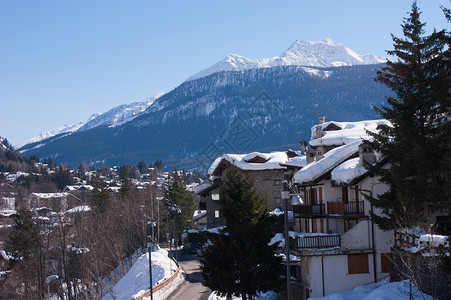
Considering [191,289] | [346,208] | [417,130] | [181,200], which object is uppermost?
[417,130]

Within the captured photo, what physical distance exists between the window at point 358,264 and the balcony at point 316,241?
116cm

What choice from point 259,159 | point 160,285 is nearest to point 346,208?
point 160,285

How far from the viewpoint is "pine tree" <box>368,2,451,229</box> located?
69.2 ft

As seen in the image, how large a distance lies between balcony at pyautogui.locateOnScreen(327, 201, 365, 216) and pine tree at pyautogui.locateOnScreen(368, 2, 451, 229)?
589 cm

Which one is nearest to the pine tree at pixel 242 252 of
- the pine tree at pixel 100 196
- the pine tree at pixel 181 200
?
the pine tree at pixel 181 200

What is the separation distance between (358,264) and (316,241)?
2.67 m

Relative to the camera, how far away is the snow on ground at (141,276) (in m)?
39.4

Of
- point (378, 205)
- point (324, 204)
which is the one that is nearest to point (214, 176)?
point (324, 204)

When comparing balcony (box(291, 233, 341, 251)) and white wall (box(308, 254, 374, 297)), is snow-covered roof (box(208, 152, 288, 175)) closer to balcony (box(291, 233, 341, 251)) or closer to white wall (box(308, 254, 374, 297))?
balcony (box(291, 233, 341, 251))

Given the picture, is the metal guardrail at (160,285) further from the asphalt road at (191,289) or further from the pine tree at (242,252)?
the pine tree at (242,252)

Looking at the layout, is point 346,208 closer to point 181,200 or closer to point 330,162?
point 330,162

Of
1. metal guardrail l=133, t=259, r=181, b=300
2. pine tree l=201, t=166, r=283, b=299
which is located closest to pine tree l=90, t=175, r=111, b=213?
metal guardrail l=133, t=259, r=181, b=300

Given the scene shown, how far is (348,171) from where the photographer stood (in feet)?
92.1

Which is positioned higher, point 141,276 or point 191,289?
point 141,276
